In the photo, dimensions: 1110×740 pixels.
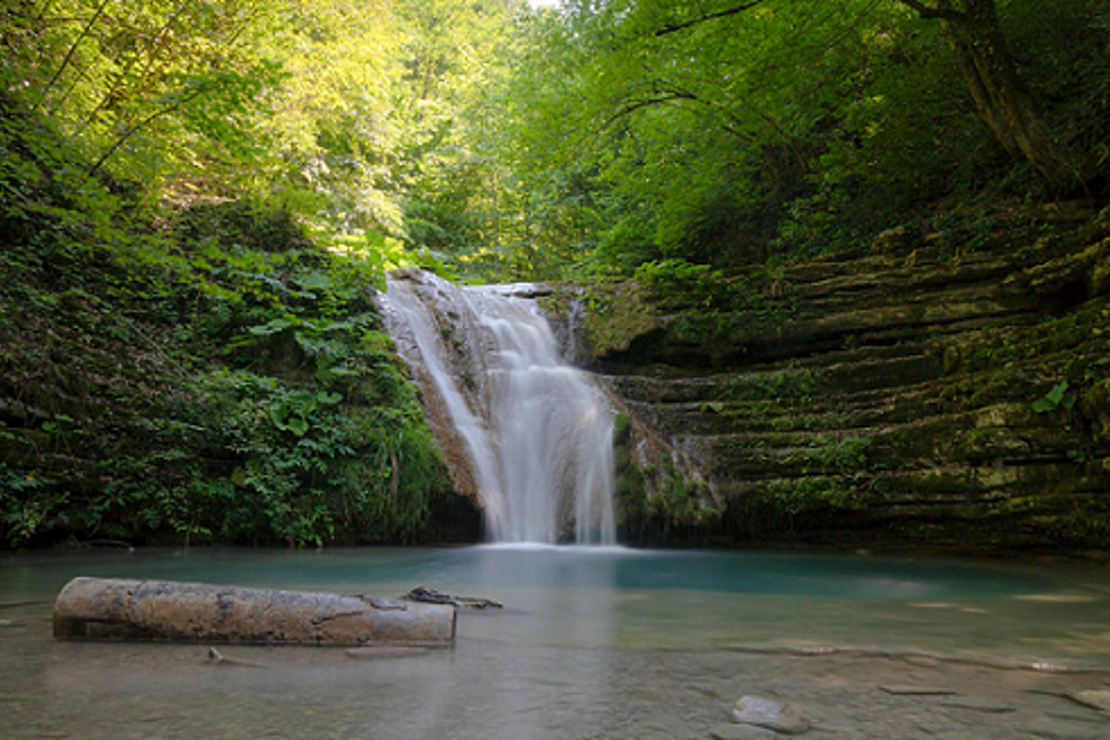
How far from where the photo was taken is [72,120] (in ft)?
26.1

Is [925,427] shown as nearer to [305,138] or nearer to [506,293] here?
[506,293]

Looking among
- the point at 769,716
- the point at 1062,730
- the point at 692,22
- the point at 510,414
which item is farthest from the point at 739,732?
the point at 692,22

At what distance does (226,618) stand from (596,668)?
1.57 metres

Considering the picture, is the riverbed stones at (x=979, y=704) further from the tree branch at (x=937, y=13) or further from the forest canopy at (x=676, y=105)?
the tree branch at (x=937, y=13)

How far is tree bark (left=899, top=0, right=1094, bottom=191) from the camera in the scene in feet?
26.9

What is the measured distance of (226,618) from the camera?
2.74 metres

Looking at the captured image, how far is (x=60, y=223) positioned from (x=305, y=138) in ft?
18.6

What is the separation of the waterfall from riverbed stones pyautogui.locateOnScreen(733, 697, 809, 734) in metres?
6.29

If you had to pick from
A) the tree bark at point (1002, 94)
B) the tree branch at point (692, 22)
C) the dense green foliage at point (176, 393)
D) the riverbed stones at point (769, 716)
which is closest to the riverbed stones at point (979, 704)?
the riverbed stones at point (769, 716)

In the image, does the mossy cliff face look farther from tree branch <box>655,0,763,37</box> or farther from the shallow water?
tree branch <box>655,0,763,37</box>

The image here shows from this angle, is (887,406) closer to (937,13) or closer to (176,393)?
(937,13)

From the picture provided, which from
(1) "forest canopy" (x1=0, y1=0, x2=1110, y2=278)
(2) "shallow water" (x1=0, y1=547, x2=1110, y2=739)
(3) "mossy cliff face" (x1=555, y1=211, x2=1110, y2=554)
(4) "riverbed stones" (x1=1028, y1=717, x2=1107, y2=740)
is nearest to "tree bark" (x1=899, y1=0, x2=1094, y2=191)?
(1) "forest canopy" (x1=0, y1=0, x2=1110, y2=278)

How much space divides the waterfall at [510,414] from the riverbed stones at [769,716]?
20.6 feet

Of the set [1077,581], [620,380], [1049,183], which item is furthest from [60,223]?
[1049,183]
